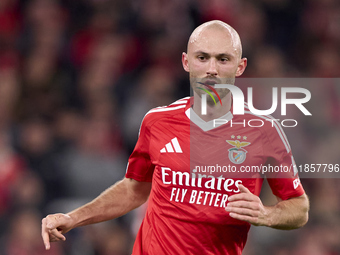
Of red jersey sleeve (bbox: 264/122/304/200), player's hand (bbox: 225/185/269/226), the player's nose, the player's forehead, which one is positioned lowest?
player's hand (bbox: 225/185/269/226)

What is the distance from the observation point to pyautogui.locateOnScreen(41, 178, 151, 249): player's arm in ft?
9.74

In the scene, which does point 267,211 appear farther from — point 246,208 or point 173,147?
point 173,147

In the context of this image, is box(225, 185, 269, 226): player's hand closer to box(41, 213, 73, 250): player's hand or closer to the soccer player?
the soccer player

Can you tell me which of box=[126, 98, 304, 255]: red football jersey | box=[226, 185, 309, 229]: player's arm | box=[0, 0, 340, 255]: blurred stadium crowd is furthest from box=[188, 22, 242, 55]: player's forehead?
box=[0, 0, 340, 255]: blurred stadium crowd

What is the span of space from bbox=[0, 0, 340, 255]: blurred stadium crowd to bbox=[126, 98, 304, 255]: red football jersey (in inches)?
81.4

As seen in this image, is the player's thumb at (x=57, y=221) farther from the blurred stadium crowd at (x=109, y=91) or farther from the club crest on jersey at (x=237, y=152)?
the blurred stadium crowd at (x=109, y=91)

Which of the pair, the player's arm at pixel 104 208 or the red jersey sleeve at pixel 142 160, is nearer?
the player's arm at pixel 104 208

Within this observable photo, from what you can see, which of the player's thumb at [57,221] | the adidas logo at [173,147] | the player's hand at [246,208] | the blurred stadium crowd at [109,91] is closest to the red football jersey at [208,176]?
the adidas logo at [173,147]

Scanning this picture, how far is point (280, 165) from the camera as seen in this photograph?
3.03m

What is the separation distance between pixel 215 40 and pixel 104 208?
1340 millimetres

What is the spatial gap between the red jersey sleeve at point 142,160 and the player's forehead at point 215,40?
628 mm

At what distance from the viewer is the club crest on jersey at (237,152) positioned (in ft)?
10.0

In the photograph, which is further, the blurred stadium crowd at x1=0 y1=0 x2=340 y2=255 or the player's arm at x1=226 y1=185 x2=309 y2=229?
the blurred stadium crowd at x1=0 y1=0 x2=340 y2=255

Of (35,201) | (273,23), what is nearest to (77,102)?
(35,201)
